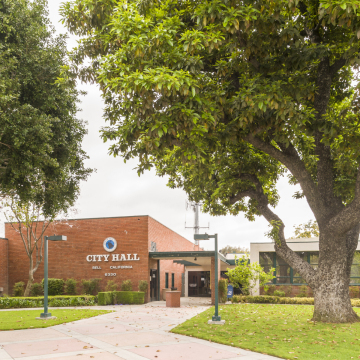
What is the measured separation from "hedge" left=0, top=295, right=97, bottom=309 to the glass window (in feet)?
40.7

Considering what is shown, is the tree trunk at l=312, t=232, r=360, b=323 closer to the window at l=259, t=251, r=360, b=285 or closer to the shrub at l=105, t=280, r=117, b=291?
the shrub at l=105, t=280, r=117, b=291

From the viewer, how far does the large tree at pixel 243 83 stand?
A: 8.80 meters

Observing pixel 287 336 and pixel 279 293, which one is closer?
pixel 287 336

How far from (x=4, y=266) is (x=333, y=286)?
874 inches

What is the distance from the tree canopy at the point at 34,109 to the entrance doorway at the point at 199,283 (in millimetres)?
25002

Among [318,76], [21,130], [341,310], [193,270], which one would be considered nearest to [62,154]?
[21,130]

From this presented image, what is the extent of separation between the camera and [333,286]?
12.0 meters

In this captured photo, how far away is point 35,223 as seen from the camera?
1049 inches

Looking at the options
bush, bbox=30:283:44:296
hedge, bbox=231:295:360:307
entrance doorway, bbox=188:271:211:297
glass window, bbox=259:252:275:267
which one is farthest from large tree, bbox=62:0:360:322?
entrance doorway, bbox=188:271:211:297

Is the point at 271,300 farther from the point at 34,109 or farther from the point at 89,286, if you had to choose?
the point at 34,109

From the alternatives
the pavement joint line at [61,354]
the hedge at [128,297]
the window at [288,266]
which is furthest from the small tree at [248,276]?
the pavement joint line at [61,354]

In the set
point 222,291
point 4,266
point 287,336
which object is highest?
point 4,266

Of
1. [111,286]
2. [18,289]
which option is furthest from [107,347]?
[18,289]

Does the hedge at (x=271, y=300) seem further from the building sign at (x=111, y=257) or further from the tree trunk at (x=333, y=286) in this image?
the tree trunk at (x=333, y=286)
